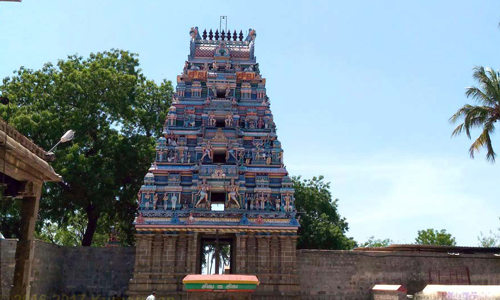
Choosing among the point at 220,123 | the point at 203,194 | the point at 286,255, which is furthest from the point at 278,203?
the point at 220,123

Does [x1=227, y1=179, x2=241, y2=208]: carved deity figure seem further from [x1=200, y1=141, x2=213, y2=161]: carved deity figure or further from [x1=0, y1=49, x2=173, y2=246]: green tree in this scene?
[x1=0, y1=49, x2=173, y2=246]: green tree

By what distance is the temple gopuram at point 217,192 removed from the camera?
23.6 metres

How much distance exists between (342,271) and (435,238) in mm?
31667

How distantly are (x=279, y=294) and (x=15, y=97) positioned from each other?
1934 cm

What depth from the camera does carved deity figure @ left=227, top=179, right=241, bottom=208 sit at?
973 inches

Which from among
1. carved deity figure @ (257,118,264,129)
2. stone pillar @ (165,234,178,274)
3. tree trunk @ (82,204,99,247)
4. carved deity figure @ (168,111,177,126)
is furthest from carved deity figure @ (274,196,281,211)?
tree trunk @ (82,204,99,247)

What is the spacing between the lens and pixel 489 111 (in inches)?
931

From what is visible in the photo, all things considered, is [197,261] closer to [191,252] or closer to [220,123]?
[191,252]

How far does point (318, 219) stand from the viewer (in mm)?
36875

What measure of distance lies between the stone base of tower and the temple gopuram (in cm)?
5

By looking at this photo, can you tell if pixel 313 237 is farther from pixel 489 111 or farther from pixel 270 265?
pixel 489 111

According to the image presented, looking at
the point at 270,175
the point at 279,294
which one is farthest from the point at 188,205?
the point at 279,294

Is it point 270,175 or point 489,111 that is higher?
point 489,111

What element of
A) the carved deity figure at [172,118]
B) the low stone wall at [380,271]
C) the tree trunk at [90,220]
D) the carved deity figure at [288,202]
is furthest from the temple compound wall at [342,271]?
the carved deity figure at [172,118]
